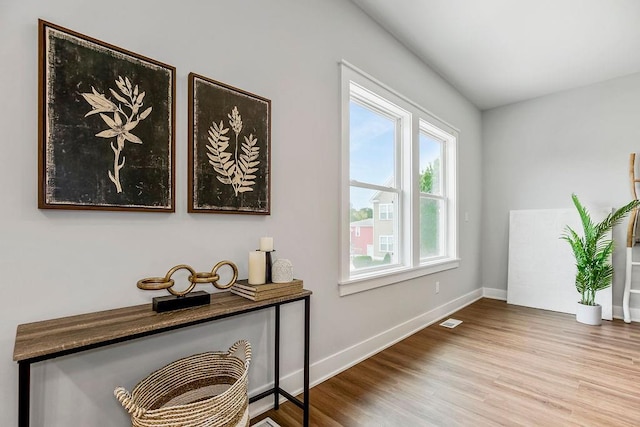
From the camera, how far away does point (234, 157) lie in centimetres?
156

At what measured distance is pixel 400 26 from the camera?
2568 mm

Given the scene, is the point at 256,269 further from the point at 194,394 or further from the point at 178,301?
the point at 194,394

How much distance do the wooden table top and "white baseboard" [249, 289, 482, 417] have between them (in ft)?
2.49

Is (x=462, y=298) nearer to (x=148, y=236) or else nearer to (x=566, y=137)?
(x=566, y=137)

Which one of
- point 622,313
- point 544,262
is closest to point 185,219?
point 544,262

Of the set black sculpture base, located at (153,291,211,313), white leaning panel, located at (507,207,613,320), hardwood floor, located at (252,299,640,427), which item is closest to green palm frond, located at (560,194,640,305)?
white leaning panel, located at (507,207,613,320)

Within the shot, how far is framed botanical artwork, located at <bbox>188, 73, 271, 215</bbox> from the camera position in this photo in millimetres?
1429

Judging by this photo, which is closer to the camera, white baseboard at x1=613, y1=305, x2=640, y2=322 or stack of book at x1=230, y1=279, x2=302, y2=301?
stack of book at x1=230, y1=279, x2=302, y2=301

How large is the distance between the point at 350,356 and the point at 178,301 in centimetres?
149

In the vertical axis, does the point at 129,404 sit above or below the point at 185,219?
below

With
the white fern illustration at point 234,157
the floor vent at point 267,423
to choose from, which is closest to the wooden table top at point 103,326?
the white fern illustration at point 234,157

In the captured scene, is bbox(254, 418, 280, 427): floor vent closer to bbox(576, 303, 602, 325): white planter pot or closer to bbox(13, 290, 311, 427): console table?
bbox(13, 290, 311, 427): console table

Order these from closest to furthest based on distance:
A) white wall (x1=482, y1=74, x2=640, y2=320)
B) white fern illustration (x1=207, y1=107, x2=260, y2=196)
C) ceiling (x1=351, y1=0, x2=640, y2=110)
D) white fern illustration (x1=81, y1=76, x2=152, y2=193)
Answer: white fern illustration (x1=81, y1=76, x2=152, y2=193), white fern illustration (x1=207, y1=107, x2=260, y2=196), ceiling (x1=351, y1=0, x2=640, y2=110), white wall (x1=482, y1=74, x2=640, y2=320)

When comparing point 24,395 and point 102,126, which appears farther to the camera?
point 102,126
